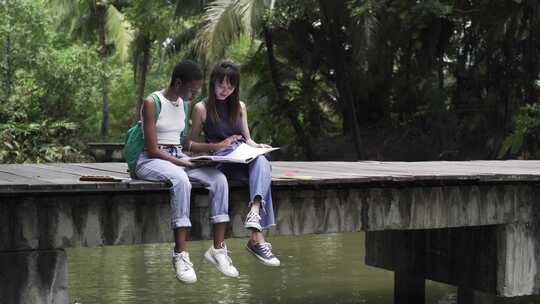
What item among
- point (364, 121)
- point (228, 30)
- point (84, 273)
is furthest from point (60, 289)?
point (364, 121)

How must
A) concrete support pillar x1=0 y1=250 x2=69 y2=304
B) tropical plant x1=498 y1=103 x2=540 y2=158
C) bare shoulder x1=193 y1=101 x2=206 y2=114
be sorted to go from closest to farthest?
1. concrete support pillar x1=0 y1=250 x2=69 y2=304
2. bare shoulder x1=193 y1=101 x2=206 y2=114
3. tropical plant x1=498 y1=103 x2=540 y2=158

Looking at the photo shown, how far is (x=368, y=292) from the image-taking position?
10734mm

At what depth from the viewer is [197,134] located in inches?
261

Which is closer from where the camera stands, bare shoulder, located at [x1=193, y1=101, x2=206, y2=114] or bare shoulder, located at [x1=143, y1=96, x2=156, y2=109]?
bare shoulder, located at [x1=143, y1=96, x2=156, y2=109]

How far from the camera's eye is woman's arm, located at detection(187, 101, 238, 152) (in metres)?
6.47

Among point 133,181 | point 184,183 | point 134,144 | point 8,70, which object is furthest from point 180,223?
point 8,70

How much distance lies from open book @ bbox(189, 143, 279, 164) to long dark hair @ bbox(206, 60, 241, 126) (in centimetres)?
33

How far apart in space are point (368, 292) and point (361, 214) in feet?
12.5

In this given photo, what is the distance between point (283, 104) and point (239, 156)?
1929 cm

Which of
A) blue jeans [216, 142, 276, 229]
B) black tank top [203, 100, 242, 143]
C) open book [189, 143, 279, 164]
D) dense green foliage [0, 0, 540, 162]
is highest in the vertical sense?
dense green foliage [0, 0, 540, 162]

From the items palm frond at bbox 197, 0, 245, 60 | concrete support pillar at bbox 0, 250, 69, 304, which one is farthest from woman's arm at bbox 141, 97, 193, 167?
palm frond at bbox 197, 0, 245, 60

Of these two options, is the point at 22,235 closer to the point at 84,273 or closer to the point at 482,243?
the point at 482,243

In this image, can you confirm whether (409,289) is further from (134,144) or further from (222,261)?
(134,144)

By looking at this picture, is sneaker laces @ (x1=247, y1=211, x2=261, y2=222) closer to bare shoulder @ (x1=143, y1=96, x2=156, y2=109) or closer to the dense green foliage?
bare shoulder @ (x1=143, y1=96, x2=156, y2=109)
